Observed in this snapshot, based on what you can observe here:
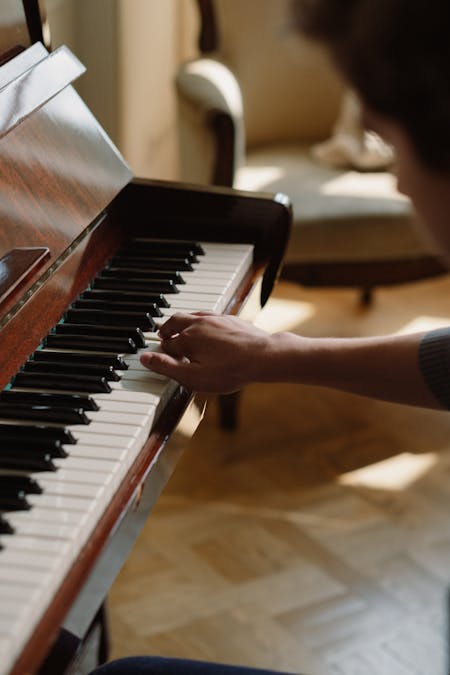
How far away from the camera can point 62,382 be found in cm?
124

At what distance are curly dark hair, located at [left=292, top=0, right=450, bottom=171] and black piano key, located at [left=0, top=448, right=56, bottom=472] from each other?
521mm

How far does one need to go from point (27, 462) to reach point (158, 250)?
60 cm

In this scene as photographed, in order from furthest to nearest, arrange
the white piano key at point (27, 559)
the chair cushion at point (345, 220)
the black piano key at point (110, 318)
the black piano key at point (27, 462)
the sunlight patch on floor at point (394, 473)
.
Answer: the chair cushion at point (345, 220), the sunlight patch on floor at point (394, 473), the black piano key at point (110, 318), the black piano key at point (27, 462), the white piano key at point (27, 559)

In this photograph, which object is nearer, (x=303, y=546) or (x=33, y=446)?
(x=33, y=446)

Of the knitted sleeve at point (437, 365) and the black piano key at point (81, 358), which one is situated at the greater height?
the black piano key at point (81, 358)

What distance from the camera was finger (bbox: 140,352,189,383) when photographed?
4.19 feet

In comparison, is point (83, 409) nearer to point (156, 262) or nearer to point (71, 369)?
point (71, 369)

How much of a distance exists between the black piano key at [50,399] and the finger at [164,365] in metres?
0.10

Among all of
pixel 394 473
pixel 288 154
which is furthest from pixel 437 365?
pixel 288 154

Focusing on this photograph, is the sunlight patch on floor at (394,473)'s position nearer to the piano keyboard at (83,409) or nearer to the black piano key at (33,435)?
the piano keyboard at (83,409)

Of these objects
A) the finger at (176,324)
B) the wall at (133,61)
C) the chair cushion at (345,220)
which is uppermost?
the finger at (176,324)

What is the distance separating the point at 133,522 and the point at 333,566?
1242 millimetres

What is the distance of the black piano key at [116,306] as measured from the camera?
143 cm

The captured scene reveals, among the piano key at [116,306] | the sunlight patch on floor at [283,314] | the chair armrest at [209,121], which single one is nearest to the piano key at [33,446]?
the piano key at [116,306]
